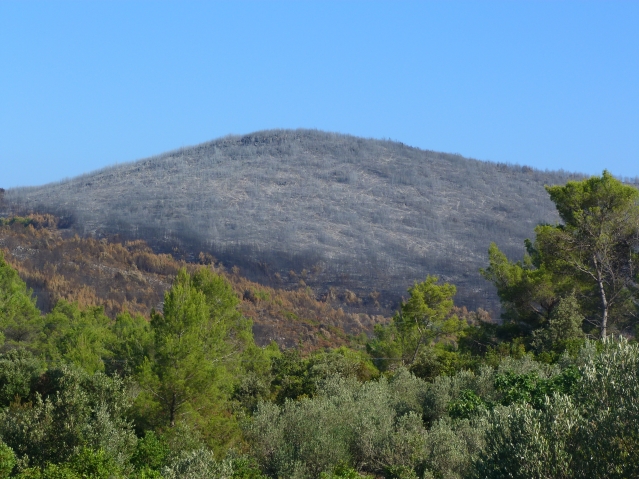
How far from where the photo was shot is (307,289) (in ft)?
397

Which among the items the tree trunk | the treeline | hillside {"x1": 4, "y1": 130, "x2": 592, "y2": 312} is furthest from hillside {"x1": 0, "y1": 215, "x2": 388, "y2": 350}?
the tree trunk

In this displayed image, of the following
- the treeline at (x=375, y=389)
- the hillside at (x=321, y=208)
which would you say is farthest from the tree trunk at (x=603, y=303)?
the hillside at (x=321, y=208)

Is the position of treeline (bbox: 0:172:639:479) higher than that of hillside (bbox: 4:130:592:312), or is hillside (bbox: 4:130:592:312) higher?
hillside (bbox: 4:130:592:312)

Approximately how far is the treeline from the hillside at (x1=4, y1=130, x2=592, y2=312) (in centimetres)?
7392

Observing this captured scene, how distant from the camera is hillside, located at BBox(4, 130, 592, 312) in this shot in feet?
420

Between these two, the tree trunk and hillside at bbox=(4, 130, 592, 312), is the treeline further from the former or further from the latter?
hillside at bbox=(4, 130, 592, 312)

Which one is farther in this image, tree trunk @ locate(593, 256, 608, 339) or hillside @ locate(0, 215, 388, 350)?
hillside @ locate(0, 215, 388, 350)

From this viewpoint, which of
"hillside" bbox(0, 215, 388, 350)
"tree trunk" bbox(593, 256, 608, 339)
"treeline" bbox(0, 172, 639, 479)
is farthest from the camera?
"hillside" bbox(0, 215, 388, 350)

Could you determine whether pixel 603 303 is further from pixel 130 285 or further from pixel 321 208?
pixel 321 208

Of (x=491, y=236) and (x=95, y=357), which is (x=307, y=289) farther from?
(x=95, y=357)

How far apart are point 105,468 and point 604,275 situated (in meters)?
22.9

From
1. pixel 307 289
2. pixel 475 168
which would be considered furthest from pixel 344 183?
pixel 307 289

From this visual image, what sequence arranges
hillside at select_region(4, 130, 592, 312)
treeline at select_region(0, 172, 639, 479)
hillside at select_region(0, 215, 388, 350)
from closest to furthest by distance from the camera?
1. treeline at select_region(0, 172, 639, 479)
2. hillside at select_region(0, 215, 388, 350)
3. hillside at select_region(4, 130, 592, 312)

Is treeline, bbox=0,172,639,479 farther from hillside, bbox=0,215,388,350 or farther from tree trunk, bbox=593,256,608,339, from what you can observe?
hillside, bbox=0,215,388,350
